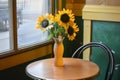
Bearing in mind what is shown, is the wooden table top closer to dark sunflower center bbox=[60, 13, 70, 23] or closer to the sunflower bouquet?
the sunflower bouquet

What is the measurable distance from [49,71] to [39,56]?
0.94m

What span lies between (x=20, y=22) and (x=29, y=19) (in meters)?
0.21

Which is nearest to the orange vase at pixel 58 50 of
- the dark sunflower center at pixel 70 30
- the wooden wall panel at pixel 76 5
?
the dark sunflower center at pixel 70 30

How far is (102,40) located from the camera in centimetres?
287

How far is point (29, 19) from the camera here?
2990 mm

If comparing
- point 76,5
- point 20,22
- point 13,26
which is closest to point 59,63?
point 13,26

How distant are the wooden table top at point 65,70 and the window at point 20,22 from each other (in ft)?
1.66

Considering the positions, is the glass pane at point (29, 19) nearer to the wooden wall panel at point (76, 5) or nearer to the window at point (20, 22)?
the window at point (20, 22)

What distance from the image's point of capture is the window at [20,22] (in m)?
2.57

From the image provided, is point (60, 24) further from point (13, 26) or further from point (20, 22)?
point (20, 22)

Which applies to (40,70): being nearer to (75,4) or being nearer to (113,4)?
(113,4)

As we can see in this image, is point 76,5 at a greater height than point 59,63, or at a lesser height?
greater

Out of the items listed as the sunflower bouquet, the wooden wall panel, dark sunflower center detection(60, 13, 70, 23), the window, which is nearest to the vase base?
the sunflower bouquet

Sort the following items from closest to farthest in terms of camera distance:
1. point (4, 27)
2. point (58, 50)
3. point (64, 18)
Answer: point (64, 18), point (58, 50), point (4, 27)
